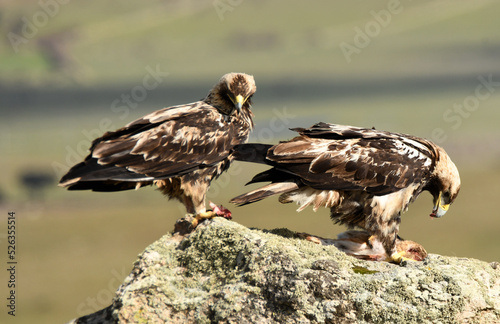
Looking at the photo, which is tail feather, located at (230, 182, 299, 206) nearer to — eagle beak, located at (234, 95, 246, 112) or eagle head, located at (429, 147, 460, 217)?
eagle beak, located at (234, 95, 246, 112)

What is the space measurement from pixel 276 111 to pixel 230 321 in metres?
42.5

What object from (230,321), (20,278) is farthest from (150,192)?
(230,321)

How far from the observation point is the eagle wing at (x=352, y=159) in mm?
9016

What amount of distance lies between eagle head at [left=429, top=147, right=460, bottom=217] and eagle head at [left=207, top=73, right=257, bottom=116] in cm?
273

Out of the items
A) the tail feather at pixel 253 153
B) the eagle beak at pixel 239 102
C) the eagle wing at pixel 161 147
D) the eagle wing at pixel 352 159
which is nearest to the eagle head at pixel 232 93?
the eagle beak at pixel 239 102

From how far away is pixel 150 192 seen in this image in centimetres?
3975

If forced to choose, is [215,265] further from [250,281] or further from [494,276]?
[494,276]

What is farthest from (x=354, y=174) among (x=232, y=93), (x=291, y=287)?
(x=232, y=93)

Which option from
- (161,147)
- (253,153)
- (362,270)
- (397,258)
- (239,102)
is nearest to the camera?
(362,270)

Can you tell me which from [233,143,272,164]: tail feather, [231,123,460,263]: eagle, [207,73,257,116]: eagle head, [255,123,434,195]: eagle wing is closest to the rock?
[231,123,460,263]: eagle

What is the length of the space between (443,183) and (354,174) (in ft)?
4.17

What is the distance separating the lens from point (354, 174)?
9.09 meters

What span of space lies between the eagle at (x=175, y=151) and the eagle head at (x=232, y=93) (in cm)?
1

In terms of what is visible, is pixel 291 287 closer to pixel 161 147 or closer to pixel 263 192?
pixel 263 192
